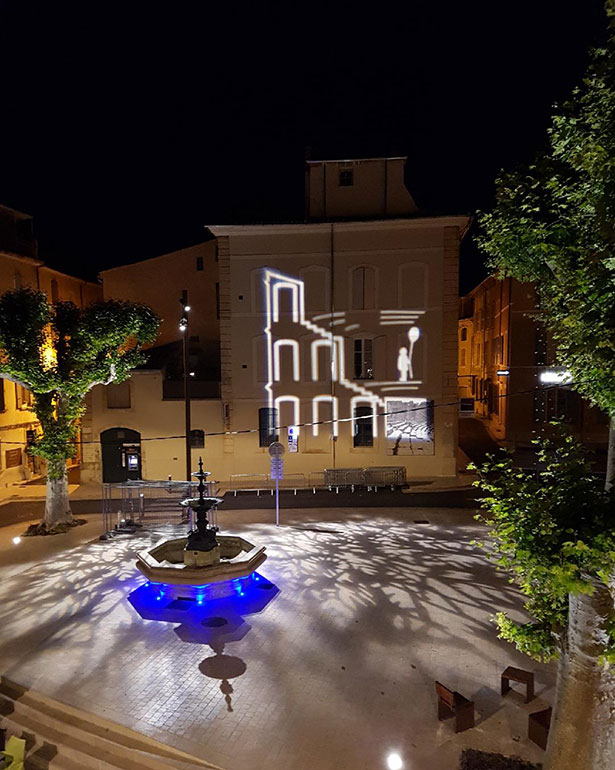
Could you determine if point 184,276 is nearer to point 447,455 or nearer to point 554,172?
point 447,455

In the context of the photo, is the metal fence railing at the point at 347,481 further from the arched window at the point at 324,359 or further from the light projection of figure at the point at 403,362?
the arched window at the point at 324,359

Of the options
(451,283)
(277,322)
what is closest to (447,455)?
(451,283)

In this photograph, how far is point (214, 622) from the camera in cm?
1147

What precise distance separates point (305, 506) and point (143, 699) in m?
13.5

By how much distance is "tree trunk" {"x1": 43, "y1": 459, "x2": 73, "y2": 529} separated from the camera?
18281 mm

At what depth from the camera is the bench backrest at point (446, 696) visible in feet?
25.5

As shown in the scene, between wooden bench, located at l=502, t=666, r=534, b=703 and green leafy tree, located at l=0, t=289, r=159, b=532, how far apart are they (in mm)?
15583

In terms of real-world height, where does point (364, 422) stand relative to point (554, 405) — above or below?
below

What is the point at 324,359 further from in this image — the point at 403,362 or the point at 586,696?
the point at 586,696

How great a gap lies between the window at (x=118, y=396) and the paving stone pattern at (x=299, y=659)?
11.0m

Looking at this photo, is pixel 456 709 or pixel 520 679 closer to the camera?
pixel 456 709

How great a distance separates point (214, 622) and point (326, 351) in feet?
51.3

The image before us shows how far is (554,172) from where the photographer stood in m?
6.91

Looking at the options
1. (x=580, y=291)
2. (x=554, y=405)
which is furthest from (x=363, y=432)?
(x=580, y=291)
